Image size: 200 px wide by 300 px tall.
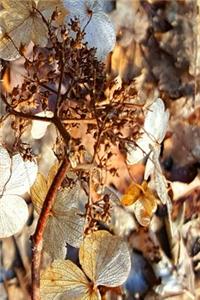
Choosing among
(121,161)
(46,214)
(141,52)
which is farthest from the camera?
(141,52)

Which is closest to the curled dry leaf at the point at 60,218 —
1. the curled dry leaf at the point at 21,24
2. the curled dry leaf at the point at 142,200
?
the curled dry leaf at the point at 142,200

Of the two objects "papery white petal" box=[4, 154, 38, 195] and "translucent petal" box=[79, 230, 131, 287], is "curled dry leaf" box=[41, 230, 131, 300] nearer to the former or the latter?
"translucent petal" box=[79, 230, 131, 287]

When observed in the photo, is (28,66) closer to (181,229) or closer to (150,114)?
(150,114)

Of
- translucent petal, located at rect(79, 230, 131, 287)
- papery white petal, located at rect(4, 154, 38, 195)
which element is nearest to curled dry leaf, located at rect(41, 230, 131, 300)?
translucent petal, located at rect(79, 230, 131, 287)

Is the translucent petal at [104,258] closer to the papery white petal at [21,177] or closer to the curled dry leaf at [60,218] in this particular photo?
the curled dry leaf at [60,218]

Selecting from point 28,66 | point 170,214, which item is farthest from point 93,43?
point 170,214

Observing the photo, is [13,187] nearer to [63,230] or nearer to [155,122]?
[63,230]

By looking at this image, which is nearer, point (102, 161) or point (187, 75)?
point (102, 161)
